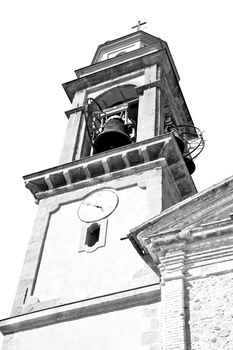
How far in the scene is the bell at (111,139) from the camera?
15727 mm

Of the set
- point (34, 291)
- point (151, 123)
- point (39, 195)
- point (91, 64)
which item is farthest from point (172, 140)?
point (91, 64)

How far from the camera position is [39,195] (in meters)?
14.7

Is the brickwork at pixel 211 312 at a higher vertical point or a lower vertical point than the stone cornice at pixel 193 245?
lower

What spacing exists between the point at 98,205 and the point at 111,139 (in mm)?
2599

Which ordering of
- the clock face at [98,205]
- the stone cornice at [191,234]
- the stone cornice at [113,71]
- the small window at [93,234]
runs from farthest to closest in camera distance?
the stone cornice at [113,71] → the clock face at [98,205] → the small window at [93,234] → the stone cornice at [191,234]

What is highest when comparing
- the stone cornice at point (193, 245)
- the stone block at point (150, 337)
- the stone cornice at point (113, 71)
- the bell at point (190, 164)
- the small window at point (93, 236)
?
the stone cornice at point (193, 245)

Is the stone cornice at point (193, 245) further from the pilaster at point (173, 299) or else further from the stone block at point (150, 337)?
the stone block at point (150, 337)

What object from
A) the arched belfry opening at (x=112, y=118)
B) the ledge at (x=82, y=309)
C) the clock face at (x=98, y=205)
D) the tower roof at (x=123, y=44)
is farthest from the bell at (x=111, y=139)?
the ledge at (x=82, y=309)

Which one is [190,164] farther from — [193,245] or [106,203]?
[193,245]

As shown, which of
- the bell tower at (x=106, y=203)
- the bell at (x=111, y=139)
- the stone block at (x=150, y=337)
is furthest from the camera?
the bell at (x=111, y=139)

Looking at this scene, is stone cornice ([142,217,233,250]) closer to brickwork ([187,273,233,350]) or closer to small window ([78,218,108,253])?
brickwork ([187,273,233,350])

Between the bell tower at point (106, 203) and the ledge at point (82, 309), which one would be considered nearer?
the ledge at point (82, 309)

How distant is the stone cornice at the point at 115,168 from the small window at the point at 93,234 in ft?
4.59

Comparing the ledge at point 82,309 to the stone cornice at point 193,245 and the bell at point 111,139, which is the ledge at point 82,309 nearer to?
the stone cornice at point 193,245
